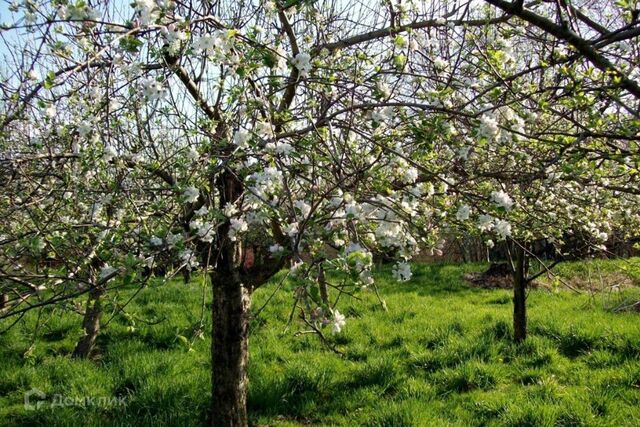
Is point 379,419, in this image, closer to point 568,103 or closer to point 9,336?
point 568,103

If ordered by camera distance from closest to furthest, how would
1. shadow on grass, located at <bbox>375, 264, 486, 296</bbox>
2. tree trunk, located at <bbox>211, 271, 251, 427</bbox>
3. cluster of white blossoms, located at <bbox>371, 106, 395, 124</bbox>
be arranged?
1. cluster of white blossoms, located at <bbox>371, 106, 395, 124</bbox>
2. tree trunk, located at <bbox>211, 271, 251, 427</bbox>
3. shadow on grass, located at <bbox>375, 264, 486, 296</bbox>

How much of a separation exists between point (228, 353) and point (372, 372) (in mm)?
1846

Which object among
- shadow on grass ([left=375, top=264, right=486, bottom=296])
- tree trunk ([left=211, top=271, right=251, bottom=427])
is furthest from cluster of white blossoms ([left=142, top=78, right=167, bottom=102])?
shadow on grass ([left=375, top=264, right=486, bottom=296])

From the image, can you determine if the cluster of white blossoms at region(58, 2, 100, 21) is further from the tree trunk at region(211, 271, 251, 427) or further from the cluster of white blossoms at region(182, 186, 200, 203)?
the tree trunk at region(211, 271, 251, 427)

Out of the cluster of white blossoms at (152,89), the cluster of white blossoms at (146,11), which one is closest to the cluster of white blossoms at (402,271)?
the cluster of white blossoms at (152,89)

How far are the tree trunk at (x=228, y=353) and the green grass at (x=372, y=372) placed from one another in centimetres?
25

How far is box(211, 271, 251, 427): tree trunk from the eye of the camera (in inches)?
165

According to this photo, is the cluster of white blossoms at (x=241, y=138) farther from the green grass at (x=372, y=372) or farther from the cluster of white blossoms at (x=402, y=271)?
the green grass at (x=372, y=372)

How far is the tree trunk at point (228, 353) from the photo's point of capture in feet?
13.7

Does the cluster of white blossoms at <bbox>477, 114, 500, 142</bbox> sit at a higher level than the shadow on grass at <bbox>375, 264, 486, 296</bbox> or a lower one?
higher

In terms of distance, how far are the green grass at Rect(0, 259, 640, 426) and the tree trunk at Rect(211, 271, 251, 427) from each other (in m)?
0.25

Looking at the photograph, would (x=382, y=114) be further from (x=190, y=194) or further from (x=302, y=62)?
(x=190, y=194)

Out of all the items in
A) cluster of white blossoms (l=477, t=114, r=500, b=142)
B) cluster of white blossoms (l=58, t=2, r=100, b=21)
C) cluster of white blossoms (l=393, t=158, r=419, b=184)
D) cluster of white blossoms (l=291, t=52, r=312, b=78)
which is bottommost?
cluster of white blossoms (l=393, t=158, r=419, b=184)

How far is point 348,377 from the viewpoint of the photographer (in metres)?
5.39
